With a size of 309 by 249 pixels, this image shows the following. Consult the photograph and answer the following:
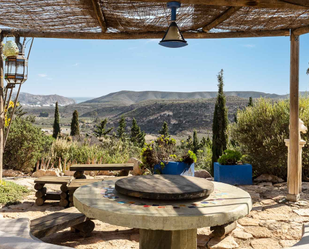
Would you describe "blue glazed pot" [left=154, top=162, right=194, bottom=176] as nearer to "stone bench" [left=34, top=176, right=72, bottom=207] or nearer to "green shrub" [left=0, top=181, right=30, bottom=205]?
"stone bench" [left=34, top=176, right=72, bottom=207]

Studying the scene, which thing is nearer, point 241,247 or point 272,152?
point 241,247

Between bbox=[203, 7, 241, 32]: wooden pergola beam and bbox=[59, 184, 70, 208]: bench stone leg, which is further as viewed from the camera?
bbox=[59, 184, 70, 208]: bench stone leg

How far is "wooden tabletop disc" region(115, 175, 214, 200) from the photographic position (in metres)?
2.15

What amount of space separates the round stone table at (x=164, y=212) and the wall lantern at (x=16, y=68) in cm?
298

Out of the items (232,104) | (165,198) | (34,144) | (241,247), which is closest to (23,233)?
(165,198)

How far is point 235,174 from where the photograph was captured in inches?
237

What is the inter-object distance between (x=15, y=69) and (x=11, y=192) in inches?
73.8

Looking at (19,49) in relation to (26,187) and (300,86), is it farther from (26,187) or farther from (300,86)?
(300,86)

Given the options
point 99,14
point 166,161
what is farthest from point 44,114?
point 99,14

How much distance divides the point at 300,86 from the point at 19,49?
4.35m

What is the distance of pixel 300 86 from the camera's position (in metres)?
4.73

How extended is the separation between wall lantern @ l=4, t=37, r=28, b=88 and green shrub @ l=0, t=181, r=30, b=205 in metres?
1.60

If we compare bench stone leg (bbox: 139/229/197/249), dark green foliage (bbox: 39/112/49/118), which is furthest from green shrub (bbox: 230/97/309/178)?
dark green foliage (bbox: 39/112/49/118)

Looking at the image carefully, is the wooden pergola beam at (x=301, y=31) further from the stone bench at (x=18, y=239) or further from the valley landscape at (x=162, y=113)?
the valley landscape at (x=162, y=113)
